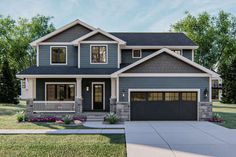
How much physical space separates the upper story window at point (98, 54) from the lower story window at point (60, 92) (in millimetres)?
2722

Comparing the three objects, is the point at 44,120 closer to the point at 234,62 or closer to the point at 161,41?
the point at 161,41

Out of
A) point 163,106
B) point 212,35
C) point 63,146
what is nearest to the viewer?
point 63,146

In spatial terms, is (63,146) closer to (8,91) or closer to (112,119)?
(112,119)

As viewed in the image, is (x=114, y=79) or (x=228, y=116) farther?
(x=228, y=116)

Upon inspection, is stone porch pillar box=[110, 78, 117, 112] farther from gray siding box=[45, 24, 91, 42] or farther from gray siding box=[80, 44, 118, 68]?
gray siding box=[45, 24, 91, 42]

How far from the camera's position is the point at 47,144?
31.9 ft

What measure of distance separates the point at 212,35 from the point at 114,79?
120 ft

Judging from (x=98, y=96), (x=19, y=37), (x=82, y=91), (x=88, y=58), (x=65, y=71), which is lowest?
(x=98, y=96)

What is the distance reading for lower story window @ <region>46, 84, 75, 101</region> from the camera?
19.8 metres

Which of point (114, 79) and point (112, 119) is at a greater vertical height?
point (114, 79)

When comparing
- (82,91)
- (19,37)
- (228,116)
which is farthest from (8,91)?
(228,116)

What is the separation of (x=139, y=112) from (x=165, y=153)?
8568mm

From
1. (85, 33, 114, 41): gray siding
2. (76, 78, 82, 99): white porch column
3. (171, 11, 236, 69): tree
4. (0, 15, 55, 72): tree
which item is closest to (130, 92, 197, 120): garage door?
(76, 78, 82, 99): white porch column

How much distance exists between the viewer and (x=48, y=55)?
20422 millimetres
